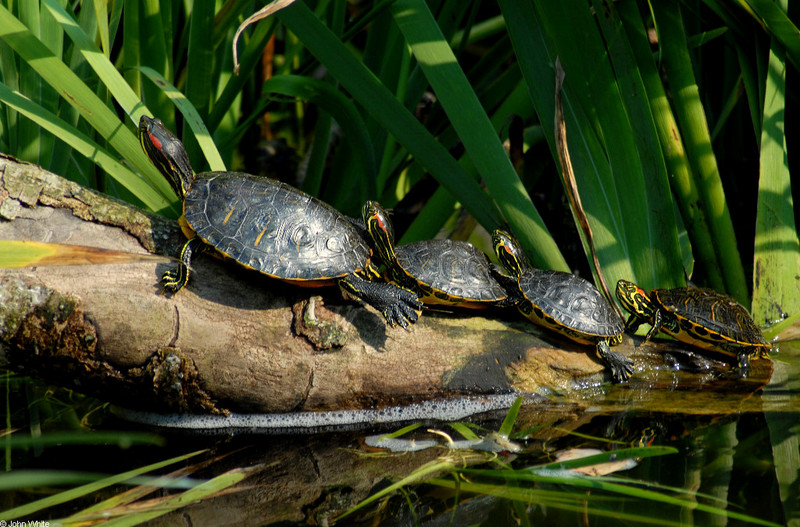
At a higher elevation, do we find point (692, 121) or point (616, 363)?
point (692, 121)

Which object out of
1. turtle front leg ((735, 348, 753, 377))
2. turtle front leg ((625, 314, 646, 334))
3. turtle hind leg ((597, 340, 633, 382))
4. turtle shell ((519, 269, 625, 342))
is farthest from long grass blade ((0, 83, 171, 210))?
turtle front leg ((735, 348, 753, 377))

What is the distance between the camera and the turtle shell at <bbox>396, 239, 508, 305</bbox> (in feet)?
7.77

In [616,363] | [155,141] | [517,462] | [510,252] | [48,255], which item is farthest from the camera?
[510,252]

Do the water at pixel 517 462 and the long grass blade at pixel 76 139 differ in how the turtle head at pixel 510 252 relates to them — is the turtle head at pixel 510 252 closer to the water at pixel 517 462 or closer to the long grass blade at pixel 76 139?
the water at pixel 517 462

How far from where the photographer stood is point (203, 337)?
2039 millimetres

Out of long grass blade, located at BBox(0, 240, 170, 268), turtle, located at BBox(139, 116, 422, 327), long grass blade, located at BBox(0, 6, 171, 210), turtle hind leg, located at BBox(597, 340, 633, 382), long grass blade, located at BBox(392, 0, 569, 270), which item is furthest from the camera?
turtle hind leg, located at BBox(597, 340, 633, 382)

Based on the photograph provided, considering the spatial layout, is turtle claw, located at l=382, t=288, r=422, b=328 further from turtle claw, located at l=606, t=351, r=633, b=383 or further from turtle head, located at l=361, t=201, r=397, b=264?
turtle claw, located at l=606, t=351, r=633, b=383

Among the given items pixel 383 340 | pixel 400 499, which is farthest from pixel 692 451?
pixel 383 340

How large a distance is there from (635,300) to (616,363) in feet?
0.84

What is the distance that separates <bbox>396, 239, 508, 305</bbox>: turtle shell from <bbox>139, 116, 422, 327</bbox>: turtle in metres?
0.19

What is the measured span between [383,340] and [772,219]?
5.67 ft

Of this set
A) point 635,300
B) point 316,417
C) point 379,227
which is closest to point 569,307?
point 635,300

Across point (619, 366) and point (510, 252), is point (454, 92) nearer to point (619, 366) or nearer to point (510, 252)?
point (510, 252)

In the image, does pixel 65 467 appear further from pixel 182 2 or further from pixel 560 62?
pixel 182 2
